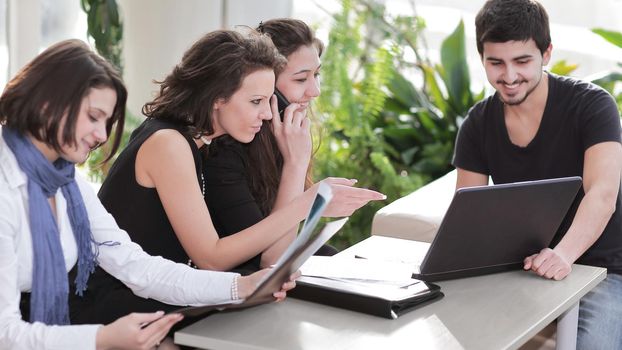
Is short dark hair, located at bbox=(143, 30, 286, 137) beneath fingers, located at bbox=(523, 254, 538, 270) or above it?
above

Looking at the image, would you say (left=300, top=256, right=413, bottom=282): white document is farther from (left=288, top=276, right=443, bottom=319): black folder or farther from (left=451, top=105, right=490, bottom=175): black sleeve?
(left=451, top=105, right=490, bottom=175): black sleeve

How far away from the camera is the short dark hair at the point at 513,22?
8.87ft

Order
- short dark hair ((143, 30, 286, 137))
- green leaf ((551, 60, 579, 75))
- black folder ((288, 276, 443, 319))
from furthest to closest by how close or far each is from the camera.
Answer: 1. green leaf ((551, 60, 579, 75))
2. short dark hair ((143, 30, 286, 137))
3. black folder ((288, 276, 443, 319))

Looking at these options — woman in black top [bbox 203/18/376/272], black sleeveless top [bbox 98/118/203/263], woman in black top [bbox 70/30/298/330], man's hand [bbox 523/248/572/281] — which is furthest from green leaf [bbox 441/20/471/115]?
black sleeveless top [bbox 98/118/203/263]

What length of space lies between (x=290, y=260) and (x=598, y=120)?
1.23m

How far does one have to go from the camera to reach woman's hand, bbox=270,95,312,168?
2635mm

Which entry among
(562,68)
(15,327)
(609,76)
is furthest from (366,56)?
(15,327)

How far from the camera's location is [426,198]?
3439 mm

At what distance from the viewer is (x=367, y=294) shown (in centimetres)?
197

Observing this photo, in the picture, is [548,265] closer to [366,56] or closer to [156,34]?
[156,34]

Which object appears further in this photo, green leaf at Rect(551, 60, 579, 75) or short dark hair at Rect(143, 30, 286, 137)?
green leaf at Rect(551, 60, 579, 75)

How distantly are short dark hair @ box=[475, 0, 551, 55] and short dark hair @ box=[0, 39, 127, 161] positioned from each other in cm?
124

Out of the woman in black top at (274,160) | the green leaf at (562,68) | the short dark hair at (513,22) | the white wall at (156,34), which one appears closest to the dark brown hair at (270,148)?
the woman in black top at (274,160)

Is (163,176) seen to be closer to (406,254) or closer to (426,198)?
(406,254)
